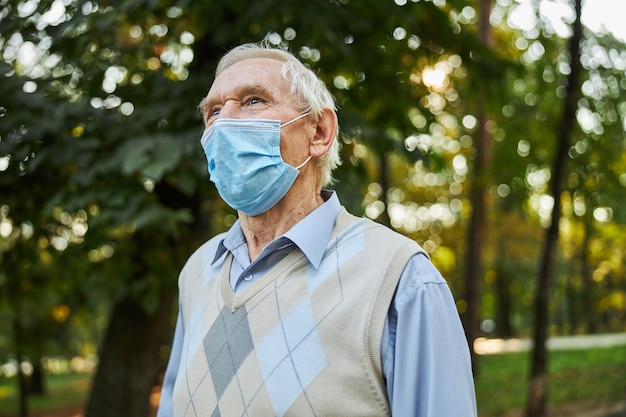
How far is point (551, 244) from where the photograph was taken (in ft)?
29.8

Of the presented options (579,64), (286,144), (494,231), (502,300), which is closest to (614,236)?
(502,300)

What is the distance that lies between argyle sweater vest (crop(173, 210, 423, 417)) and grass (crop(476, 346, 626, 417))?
10.7 meters

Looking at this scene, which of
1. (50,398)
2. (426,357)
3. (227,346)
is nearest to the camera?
(426,357)

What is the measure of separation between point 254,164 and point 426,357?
0.82 m

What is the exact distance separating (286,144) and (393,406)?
2.85 feet

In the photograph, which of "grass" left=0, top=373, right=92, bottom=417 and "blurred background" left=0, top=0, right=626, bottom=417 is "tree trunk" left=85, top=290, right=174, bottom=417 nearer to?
"blurred background" left=0, top=0, right=626, bottom=417

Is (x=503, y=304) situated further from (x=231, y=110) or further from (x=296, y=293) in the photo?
(x=296, y=293)

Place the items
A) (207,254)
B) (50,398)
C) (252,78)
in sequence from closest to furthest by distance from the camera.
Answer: (252,78), (207,254), (50,398)

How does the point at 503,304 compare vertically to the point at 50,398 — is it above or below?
below

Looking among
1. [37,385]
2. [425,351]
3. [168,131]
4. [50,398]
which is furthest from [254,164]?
[37,385]

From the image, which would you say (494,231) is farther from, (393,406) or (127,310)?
(393,406)

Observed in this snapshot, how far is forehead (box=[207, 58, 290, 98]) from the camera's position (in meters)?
2.13

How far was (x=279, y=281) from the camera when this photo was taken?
1.95m

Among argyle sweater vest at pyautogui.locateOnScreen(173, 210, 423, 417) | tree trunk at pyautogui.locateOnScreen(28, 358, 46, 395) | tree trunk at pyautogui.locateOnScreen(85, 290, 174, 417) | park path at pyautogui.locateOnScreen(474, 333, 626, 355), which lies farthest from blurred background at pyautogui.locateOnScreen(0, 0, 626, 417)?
tree trunk at pyautogui.locateOnScreen(28, 358, 46, 395)
